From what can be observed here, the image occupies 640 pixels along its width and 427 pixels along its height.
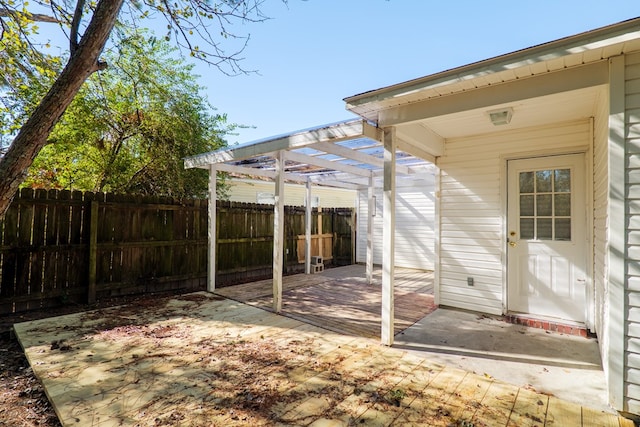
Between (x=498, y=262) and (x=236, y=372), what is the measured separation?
375 cm

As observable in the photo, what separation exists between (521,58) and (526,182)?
2308 mm

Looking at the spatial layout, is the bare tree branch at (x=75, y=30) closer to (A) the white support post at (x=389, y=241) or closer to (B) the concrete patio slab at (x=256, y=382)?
(B) the concrete patio slab at (x=256, y=382)

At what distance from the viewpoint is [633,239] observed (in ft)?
7.20

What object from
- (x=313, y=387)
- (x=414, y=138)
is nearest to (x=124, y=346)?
(x=313, y=387)

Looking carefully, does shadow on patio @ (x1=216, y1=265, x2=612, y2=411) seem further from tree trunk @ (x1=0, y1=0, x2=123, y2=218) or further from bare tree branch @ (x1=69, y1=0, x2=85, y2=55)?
bare tree branch @ (x1=69, y1=0, x2=85, y2=55)

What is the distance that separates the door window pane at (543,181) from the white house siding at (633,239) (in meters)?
1.96

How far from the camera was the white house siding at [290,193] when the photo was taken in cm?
1144

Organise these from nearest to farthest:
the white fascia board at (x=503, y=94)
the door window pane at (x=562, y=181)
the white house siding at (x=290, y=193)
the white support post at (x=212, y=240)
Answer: the white fascia board at (x=503, y=94) < the door window pane at (x=562, y=181) < the white support post at (x=212, y=240) < the white house siding at (x=290, y=193)

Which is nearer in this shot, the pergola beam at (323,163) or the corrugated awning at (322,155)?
the corrugated awning at (322,155)

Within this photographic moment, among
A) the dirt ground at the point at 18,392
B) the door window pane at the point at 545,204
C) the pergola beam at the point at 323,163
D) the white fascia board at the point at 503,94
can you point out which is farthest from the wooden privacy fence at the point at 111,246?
the door window pane at the point at 545,204

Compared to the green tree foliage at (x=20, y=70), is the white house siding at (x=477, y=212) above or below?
below

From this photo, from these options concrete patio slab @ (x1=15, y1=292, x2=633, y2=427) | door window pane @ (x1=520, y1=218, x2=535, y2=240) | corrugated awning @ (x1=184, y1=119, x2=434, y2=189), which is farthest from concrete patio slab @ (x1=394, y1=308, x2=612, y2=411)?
corrugated awning @ (x1=184, y1=119, x2=434, y2=189)

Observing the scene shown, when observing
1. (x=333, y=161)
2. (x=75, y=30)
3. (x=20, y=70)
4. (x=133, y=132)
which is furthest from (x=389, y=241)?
(x=20, y=70)

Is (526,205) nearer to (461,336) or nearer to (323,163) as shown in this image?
(461,336)
